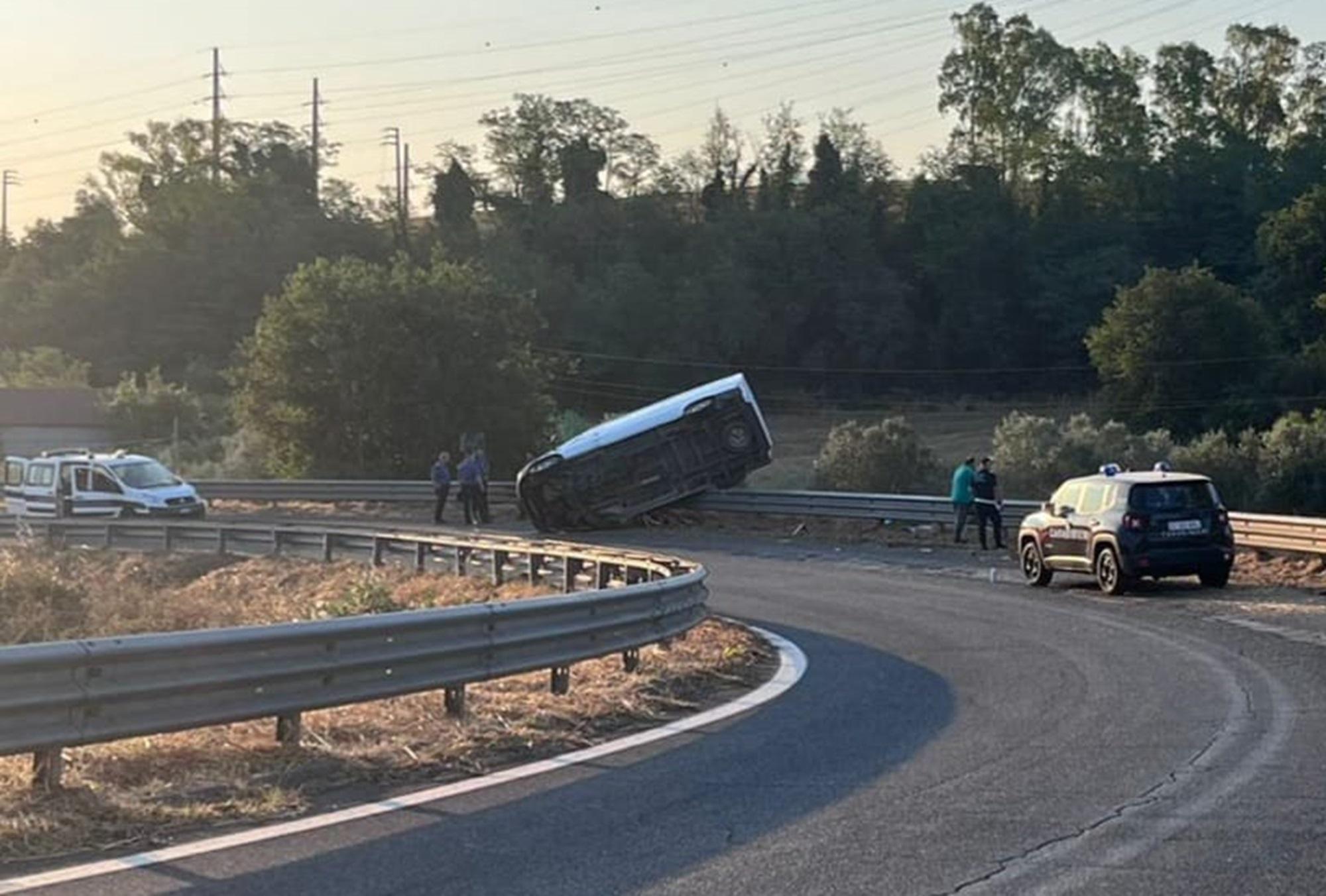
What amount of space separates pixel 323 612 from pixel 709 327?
80.4 meters

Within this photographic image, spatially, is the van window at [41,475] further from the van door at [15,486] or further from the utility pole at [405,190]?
the utility pole at [405,190]

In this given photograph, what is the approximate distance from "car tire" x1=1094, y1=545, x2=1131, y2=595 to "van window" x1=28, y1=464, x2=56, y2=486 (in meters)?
25.7

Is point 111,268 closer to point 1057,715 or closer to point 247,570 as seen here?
point 247,570

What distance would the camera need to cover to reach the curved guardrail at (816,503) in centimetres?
2336

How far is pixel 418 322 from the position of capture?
167 ft

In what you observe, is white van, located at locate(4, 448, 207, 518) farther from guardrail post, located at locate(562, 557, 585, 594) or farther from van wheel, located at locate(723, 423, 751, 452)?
guardrail post, located at locate(562, 557, 585, 594)

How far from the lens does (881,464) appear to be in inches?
1623

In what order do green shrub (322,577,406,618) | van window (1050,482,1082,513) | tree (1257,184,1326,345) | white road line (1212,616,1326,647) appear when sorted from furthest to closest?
tree (1257,184,1326,345) < van window (1050,482,1082,513) < green shrub (322,577,406,618) < white road line (1212,616,1326,647)

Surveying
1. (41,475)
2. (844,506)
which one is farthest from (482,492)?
(41,475)

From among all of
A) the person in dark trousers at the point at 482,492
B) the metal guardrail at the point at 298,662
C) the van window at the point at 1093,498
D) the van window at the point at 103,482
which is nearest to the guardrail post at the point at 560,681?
the metal guardrail at the point at 298,662

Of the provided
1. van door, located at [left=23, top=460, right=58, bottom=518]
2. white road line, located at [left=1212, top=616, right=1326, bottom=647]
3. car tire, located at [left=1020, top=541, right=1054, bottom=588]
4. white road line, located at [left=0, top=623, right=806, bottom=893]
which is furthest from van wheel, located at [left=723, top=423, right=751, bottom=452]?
white road line, located at [left=0, top=623, right=806, bottom=893]

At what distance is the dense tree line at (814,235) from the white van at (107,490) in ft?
129

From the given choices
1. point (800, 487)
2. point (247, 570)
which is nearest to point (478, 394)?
point (800, 487)

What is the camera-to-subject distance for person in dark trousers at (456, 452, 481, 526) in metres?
37.1
